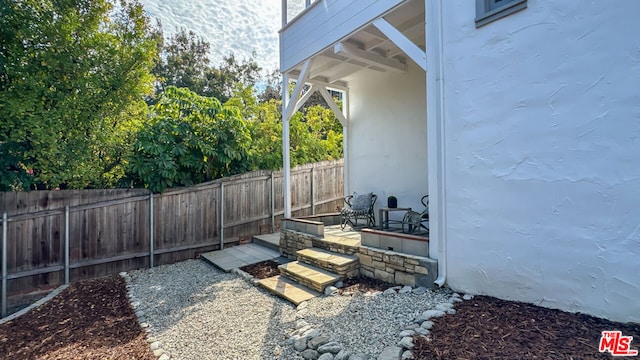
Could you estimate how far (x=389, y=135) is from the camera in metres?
Result: 6.76

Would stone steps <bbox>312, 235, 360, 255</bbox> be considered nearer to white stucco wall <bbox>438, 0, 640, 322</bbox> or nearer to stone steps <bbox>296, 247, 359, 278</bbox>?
stone steps <bbox>296, 247, 359, 278</bbox>

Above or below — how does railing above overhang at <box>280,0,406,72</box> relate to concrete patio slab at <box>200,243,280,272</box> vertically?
above

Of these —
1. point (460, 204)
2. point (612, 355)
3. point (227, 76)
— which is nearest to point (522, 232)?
point (460, 204)

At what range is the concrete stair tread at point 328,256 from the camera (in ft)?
14.8

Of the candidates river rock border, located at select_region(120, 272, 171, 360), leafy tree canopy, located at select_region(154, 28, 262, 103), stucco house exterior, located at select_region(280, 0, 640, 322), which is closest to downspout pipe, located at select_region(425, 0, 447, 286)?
stucco house exterior, located at select_region(280, 0, 640, 322)

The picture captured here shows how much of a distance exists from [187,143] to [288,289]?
162 inches

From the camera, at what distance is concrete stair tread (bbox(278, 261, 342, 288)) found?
420 cm

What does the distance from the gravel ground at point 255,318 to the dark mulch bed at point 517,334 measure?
40 cm

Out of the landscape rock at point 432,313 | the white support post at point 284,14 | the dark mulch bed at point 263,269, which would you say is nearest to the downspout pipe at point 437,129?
the landscape rock at point 432,313

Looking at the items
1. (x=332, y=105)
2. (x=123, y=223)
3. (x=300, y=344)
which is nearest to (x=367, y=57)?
(x=332, y=105)

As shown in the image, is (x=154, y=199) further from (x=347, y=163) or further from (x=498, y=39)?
(x=498, y=39)

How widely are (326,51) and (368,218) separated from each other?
3567 millimetres

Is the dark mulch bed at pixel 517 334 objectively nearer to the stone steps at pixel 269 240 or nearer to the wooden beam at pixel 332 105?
the stone steps at pixel 269 240

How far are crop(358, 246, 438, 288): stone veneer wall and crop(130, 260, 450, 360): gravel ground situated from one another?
26 cm
